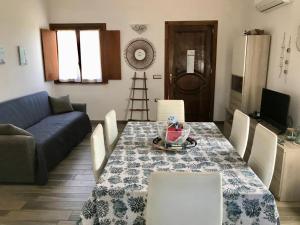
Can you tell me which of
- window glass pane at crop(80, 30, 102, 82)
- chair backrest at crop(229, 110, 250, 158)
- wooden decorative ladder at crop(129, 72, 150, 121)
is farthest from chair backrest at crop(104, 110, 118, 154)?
window glass pane at crop(80, 30, 102, 82)

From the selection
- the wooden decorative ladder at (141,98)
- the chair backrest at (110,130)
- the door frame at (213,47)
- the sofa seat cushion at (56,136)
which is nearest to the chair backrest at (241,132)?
the chair backrest at (110,130)

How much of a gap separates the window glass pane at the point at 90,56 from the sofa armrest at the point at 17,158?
9.25 ft

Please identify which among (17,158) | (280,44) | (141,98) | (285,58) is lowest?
(17,158)

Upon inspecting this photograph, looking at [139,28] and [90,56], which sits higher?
[139,28]

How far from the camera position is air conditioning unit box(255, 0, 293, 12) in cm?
347

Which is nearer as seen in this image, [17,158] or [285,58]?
[17,158]

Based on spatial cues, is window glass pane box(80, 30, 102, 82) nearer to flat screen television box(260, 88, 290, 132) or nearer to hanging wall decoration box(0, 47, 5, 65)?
hanging wall decoration box(0, 47, 5, 65)

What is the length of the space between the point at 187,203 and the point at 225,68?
4.46m

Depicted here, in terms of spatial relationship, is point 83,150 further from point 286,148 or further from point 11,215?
point 286,148

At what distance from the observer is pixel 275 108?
11.3 ft

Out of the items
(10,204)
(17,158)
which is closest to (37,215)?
(10,204)

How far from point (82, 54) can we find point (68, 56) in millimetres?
298

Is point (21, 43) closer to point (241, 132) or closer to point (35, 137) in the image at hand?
point (35, 137)

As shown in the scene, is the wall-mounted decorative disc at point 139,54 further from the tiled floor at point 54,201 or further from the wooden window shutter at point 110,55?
the tiled floor at point 54,201
